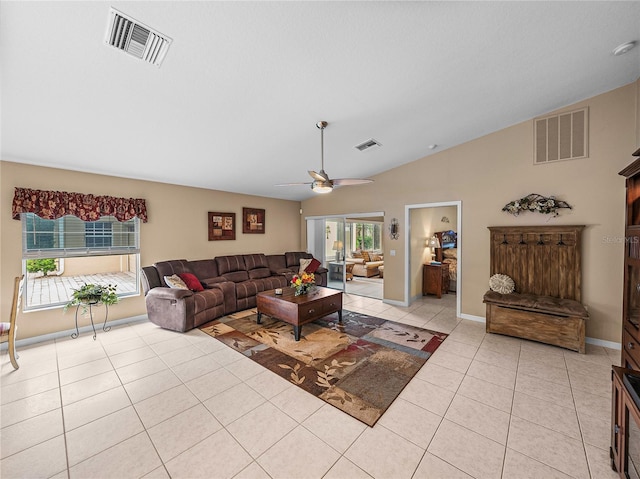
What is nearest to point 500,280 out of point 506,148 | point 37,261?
point 506,148

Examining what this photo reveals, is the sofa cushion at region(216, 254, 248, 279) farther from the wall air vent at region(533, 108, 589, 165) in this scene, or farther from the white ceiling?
the wall air vent at region(533, 108, 589, 165)

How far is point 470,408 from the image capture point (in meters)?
2.20

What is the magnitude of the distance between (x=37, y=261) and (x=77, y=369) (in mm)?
1992

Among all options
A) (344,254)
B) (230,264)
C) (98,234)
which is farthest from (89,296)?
(344,254)

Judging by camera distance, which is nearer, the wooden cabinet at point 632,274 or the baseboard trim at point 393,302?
the wooden cabinet at point 632,274

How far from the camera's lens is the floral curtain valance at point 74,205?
3383mm

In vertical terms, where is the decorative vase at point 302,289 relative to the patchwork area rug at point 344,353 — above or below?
above

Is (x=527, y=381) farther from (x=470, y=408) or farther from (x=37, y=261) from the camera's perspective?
(x=37, y=261)

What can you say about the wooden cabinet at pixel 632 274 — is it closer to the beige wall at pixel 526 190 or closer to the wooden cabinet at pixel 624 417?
the wooden cabinet at pixel 624 417

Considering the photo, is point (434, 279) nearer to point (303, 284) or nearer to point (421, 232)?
point (421, 232)

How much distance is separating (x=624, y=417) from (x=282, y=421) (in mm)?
2176

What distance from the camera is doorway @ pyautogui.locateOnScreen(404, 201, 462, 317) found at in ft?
15.1

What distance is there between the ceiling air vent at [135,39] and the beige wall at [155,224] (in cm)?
309

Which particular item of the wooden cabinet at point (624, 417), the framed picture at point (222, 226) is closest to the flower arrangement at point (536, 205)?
the wooden cabinet at point (624, 417)
